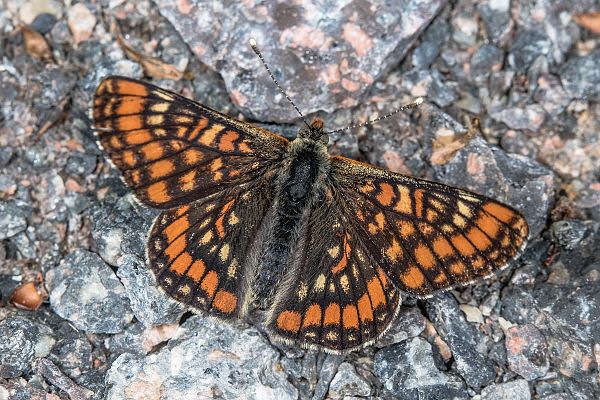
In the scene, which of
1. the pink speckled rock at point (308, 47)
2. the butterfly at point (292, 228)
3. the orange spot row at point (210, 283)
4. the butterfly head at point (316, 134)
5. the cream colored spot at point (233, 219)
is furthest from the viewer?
the pink speckled rock at point (308, 47)

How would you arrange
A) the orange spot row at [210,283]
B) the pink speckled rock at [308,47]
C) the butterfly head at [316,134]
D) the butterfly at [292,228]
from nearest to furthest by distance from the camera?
the butterfly at [292,228] → the orange spot row at [210,283] → the butterfly head at [316,134] → the pink speckled rock at [308,47]

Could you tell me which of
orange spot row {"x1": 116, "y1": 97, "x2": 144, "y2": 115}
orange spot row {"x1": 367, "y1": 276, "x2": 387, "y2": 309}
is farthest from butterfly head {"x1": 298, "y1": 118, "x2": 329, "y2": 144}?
orange spot row {"x1": 116, "y1": 97, "x2": 144, "y2": 115}

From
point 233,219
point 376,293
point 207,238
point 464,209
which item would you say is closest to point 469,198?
point 464,209

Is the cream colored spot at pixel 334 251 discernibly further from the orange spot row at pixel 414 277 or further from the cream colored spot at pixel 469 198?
the cream colored spot at pixel 469 198

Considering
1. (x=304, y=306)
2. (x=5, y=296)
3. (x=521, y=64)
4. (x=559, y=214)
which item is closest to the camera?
(x=304, y=306)

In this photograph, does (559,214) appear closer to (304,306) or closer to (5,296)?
(304,306)

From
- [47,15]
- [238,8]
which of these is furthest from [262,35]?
[47,15]

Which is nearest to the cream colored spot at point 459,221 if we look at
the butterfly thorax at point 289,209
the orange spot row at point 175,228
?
the butterfly thorax at point 289,209

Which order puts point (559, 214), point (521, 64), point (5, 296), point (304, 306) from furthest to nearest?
point (521, 64)
point (559, 214)
point (5, 296)
point (304, 306)
